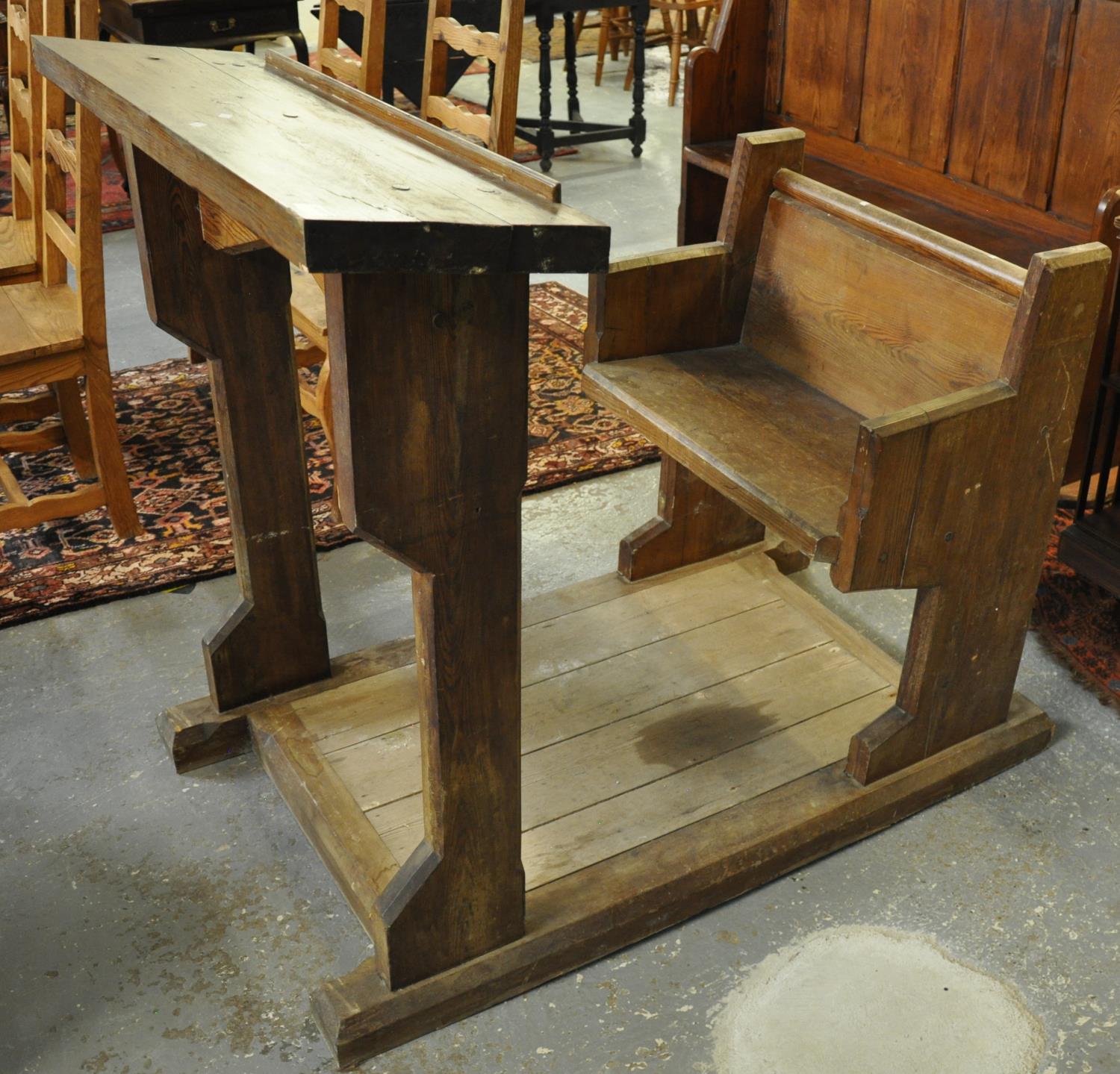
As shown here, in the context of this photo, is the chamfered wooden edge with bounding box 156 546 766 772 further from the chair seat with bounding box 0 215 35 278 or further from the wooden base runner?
the chair seat with bounding box 0 215 35 278

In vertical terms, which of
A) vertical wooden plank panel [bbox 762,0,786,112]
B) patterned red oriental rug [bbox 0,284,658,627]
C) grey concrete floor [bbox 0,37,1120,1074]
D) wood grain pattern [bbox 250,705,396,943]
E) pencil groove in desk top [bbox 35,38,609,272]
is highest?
pencil groove in desk top [bbox 35,38,609,272]

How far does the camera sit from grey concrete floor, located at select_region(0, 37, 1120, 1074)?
1.79m

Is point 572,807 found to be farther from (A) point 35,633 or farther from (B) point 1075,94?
(B) point 1075,94

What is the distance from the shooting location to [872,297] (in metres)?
2.21

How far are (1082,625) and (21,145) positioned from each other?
271 centimetres

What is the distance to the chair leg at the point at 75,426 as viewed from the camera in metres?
3.14

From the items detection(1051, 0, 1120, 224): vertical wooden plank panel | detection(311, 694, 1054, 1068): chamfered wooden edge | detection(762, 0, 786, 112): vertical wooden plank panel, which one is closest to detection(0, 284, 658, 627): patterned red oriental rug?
detection(762, 0, 786, 112): vertical wooden plank panel

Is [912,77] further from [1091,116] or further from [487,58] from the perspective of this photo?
[487,58]

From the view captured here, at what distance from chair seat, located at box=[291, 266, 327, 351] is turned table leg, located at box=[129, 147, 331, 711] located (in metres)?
0.66

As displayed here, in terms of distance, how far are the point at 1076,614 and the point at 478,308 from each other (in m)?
1.83

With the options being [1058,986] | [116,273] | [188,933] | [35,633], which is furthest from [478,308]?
[116,273]

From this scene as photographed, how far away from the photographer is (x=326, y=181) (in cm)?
129

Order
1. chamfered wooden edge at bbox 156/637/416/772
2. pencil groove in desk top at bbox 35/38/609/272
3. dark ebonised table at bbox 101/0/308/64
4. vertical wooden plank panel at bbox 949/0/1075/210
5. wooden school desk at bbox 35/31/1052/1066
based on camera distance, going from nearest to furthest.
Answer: pencil groove in desk top at bbox 35/38/609/272
wooden school desk at bbox 35/31/1052/1066
chamfered wooden edge at bbox 156/637/416/772
vertical wooden plank panel at bbox 949/0/1075/210
dark ebonised table at bbox 101/0/308/64

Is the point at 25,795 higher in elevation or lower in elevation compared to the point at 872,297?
lower
